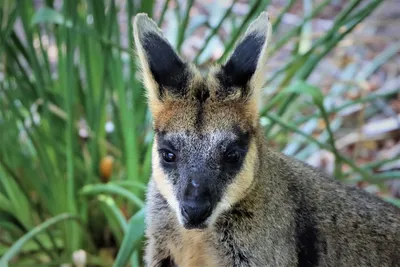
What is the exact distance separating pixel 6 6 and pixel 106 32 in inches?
19.7

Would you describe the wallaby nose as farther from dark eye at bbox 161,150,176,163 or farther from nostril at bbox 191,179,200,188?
dark eye at bbox 161,150,176,163

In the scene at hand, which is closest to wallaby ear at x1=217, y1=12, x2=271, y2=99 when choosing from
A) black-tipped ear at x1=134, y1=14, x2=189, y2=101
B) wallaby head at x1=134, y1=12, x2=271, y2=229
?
wallaby head at x1=134, y1=12, x2=271, y2=229

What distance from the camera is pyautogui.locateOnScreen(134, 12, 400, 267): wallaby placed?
7.50 ft

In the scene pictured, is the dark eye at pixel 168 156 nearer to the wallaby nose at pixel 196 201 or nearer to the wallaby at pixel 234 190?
the wallaby at pixel 234 190

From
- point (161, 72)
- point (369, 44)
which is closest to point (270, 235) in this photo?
point (161, 72)

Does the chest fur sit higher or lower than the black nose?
lower

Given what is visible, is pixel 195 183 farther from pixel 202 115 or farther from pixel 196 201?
pixel 202 115

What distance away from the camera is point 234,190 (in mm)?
2361

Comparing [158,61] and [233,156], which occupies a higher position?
[158,61]

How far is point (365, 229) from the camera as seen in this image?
2789 millimetres

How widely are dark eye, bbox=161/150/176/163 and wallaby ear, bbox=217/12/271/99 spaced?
29 cm

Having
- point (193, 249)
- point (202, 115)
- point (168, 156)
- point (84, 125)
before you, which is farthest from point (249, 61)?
point (84, 125)

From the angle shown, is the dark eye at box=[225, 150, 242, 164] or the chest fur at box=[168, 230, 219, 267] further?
the chest fur at box=[168, 230, 219, 267]

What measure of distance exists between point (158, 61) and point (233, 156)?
42 centimetres
